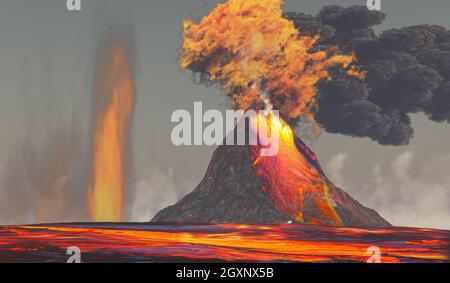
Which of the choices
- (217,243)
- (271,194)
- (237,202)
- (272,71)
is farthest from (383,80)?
(217,243)

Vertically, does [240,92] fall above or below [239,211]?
above

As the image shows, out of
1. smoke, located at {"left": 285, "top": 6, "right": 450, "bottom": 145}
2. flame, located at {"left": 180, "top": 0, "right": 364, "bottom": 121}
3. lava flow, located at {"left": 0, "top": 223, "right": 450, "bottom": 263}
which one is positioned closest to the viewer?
lava flow, located at {"left": 0, "top": 223, "right": 450, "bottom": 263}

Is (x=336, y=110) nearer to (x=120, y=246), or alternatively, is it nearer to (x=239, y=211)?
(x=239, y=211)

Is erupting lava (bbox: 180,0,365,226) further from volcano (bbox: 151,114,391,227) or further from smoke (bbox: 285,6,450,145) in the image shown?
smoke (bbox: 285,6,450,145)

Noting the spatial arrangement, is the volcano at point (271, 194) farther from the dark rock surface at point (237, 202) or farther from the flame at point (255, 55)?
the flame at point (255, 55)

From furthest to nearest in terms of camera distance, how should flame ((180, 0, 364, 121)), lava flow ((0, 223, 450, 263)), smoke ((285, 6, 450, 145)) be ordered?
smoke ((285, 6, 450, 145)) → flame ((180, 0, 364, 121)) → lava flow ((0, 223, 450, 263))

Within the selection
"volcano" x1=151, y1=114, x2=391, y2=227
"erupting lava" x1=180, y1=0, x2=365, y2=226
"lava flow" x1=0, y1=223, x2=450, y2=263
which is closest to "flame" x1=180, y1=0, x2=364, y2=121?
"erupting lava" x1=180, y1=0, x2=365, y2=226

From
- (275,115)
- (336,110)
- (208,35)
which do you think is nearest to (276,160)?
(275,115)

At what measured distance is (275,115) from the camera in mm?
73562

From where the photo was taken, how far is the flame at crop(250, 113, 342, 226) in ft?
225

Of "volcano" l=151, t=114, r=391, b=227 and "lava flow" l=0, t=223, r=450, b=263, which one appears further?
"volcano" l=151, t=114, r=391, b=227

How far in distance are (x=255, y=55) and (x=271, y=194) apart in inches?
499

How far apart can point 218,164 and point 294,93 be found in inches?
451

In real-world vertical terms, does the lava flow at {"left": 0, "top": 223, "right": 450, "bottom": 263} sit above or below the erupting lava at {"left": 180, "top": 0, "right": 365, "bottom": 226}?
below
